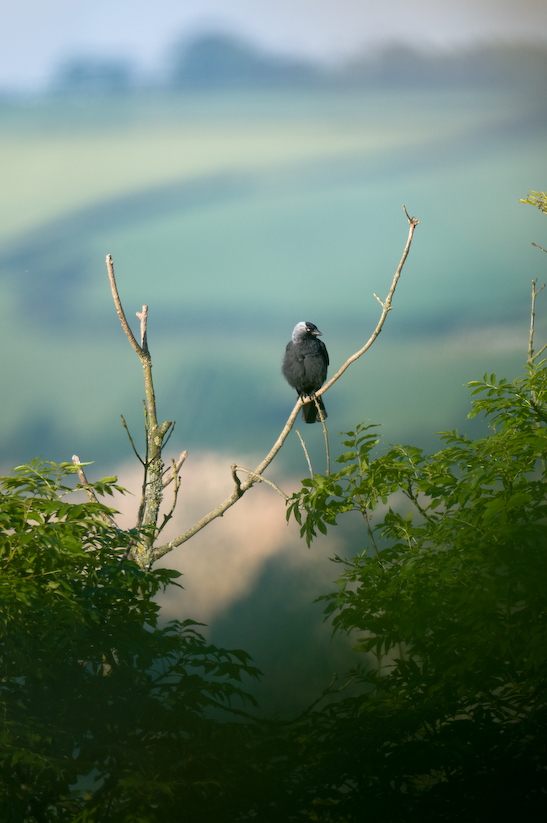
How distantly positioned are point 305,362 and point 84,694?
322 cm

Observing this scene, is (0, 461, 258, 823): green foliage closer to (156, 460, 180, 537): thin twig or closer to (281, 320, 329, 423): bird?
(156, 460, 180, 537): thin twig

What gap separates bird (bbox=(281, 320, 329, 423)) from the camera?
4824mm

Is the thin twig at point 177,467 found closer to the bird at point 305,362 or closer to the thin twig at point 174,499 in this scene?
the thin twig at point 174,499

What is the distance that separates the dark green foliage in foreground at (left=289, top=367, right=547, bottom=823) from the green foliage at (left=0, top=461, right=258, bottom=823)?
387mm

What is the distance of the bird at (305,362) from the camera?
4.82 metres

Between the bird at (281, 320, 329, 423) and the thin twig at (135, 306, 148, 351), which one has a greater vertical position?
the bird at (281, 320, 329, 423)

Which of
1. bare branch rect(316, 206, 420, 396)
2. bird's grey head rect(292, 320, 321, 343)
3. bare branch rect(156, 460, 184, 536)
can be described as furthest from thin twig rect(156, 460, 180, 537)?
A: bird's grey head rect(292, 320, 321, 343)

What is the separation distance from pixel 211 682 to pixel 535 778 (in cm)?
104

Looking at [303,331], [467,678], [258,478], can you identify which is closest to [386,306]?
[258,478]

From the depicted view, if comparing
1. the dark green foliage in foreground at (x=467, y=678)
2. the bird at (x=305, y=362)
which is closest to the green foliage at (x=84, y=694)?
the dark green foliage in foreground at (x=467, y=678)

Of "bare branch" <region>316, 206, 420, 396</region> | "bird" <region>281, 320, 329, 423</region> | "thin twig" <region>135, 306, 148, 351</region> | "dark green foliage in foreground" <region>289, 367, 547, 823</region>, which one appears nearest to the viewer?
"dark green foliage in foreground" <region>289, 367, 547, 823</region>

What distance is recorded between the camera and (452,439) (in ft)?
7.80

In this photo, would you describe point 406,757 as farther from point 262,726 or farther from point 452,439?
point 452,439

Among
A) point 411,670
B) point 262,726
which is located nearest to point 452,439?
point 411,670
